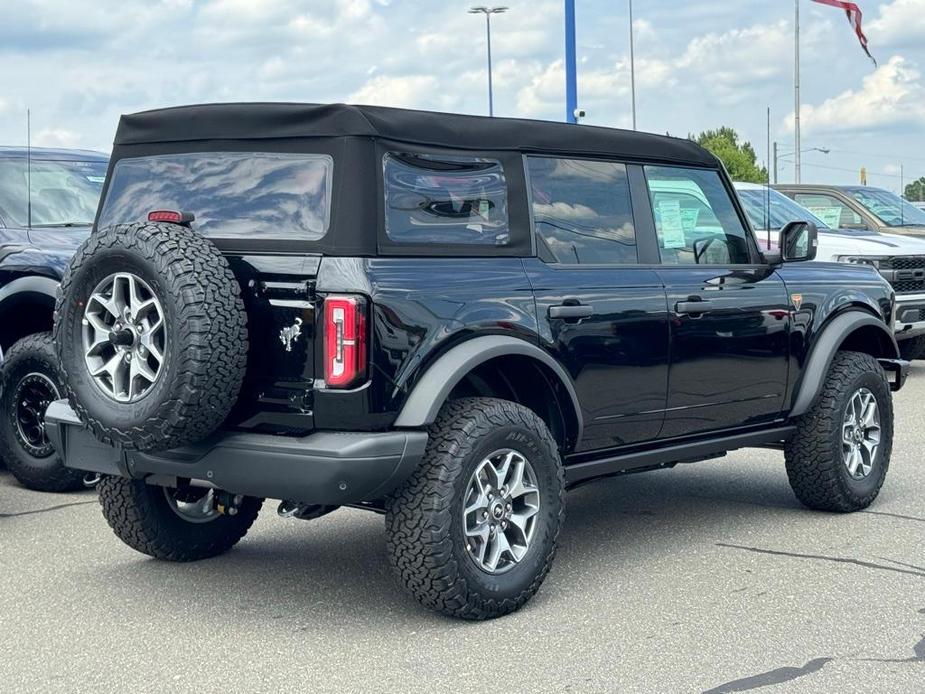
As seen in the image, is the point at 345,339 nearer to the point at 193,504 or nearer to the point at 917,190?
the point at 193,504

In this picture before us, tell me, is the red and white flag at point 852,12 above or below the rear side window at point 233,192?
above

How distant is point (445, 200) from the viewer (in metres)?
5.49

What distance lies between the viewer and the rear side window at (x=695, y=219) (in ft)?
21.3

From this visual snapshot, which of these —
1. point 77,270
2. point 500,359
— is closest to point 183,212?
point 77,270

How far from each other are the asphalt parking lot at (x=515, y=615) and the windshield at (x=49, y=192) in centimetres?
215

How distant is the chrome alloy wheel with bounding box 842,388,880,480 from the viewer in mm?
7262

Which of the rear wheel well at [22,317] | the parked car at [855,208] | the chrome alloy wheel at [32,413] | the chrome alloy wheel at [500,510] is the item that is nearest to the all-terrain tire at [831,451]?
the chrome alloy wheel at [500,510]

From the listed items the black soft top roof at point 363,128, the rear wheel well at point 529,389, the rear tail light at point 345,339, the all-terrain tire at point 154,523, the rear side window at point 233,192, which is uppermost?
the black soft top roof at point 363,128

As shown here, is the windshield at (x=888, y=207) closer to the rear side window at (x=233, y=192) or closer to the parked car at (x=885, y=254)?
→ the parked car at (x=885, y=254)

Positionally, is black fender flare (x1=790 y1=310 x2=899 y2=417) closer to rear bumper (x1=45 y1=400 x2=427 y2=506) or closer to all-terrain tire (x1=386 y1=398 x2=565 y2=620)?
all-terrain tire (x1=386 y1=398 x2=565 y2=620)

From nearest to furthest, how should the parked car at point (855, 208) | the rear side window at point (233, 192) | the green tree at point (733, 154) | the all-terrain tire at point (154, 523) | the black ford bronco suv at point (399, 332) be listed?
the black ford bronco suv at point (399, 332) → the rear side window at point (233, 192) → the all-terrain tire at point (154, 523) → the parked car at point (855, 208) → the green tree at point (733, 154)

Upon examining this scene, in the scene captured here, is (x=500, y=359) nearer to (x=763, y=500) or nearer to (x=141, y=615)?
(x=141, y=615)

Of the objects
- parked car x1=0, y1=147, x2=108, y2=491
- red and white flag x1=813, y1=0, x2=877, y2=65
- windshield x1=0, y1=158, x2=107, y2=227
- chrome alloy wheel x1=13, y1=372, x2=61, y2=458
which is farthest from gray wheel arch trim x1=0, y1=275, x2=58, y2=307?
red and white flag x1=813, y1=0, x2=877, y2=65

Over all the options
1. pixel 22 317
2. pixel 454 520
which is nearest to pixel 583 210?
pixel 454 520
